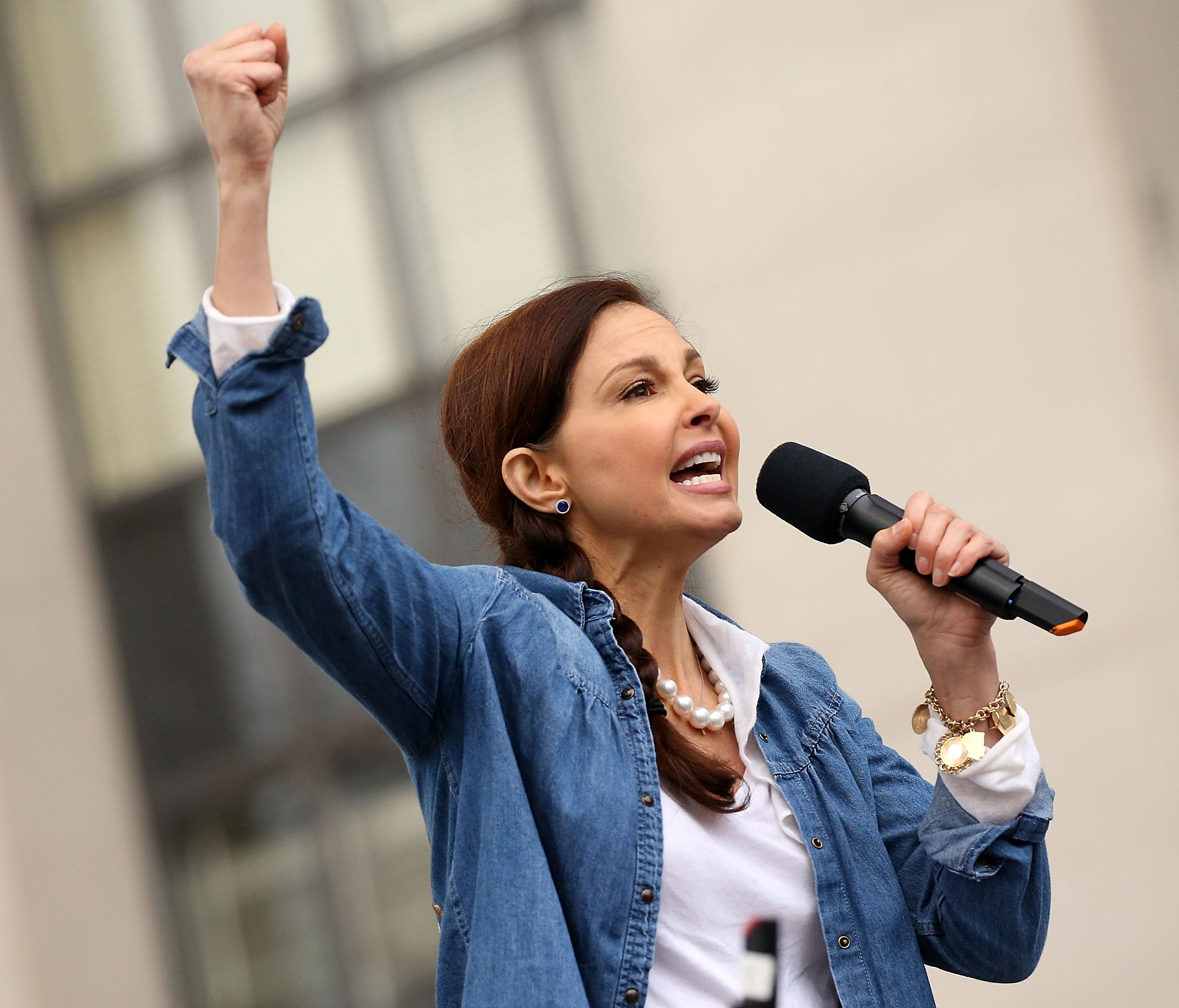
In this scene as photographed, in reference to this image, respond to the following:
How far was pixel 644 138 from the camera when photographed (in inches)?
141

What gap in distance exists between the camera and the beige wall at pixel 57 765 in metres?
4.14

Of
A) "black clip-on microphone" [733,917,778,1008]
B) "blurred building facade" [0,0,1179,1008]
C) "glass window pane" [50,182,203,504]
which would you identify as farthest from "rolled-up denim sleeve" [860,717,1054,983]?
"glass window pane" [50,182,203,504]

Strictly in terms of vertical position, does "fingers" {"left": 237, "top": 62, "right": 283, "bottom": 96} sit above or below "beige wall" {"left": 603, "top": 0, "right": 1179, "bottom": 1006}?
above

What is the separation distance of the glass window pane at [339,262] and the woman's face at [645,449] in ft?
9.05

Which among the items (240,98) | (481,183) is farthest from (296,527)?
(481,183)

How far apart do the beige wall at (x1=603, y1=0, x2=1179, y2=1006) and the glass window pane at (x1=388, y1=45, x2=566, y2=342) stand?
0.47 metres

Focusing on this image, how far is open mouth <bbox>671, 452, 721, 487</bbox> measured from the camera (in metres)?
1.42

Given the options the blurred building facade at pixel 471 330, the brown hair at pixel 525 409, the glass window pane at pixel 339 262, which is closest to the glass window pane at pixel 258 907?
the blurred building facade at pixel 471 330

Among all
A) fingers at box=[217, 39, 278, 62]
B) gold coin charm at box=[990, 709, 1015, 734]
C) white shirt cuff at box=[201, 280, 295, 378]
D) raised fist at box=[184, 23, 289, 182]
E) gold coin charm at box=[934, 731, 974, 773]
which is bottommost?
gold coin charm at box=[934, 731, 974, 773]

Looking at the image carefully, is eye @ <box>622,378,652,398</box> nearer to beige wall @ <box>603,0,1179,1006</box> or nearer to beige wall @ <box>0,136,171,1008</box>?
beige wall @ <box>603,0,1179,1006</box>

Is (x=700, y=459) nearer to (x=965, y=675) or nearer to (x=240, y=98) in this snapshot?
(x=965, y=675)

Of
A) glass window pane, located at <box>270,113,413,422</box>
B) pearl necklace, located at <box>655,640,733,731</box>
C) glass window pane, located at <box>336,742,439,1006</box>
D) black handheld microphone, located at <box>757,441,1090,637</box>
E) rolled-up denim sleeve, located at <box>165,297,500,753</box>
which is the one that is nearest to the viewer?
rolled-up denim sleeve, located at <box>165,297,500,753</box>

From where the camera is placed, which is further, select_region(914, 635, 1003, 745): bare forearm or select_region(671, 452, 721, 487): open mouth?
select_region(671, 452, 721, 487): open mouth

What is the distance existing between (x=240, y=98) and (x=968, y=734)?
88cm
